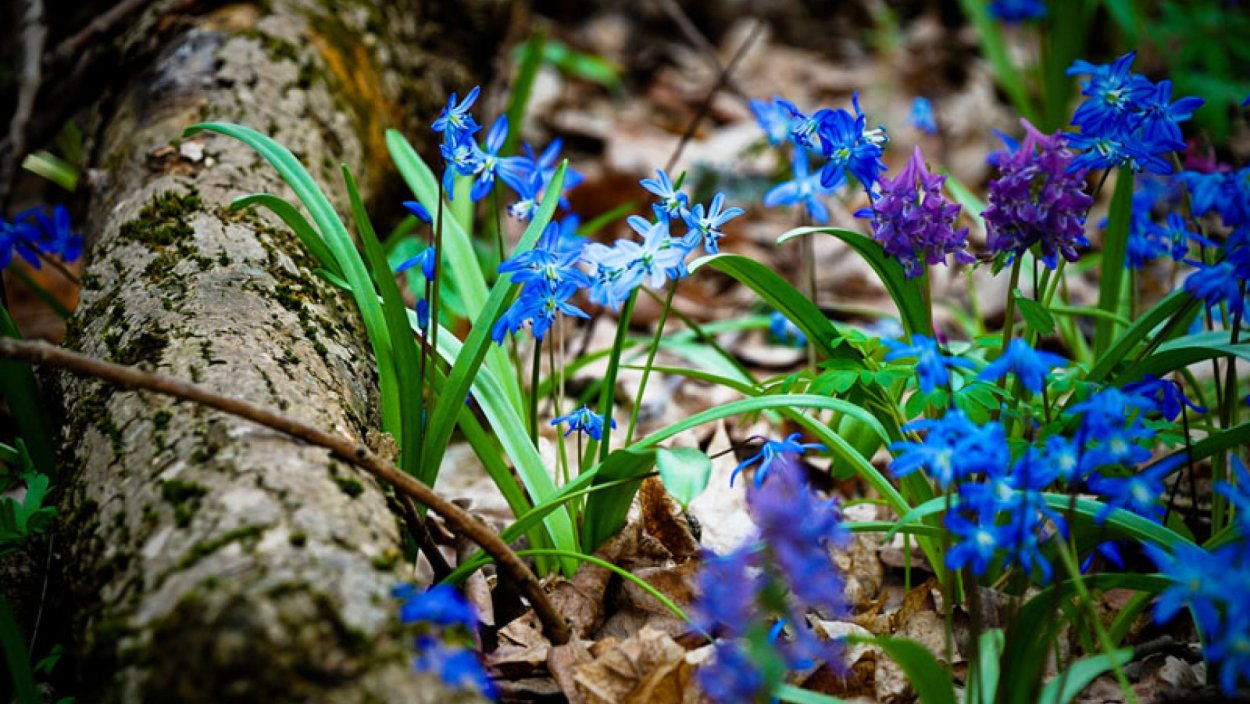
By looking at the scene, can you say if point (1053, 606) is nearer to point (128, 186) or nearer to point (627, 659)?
point (627, 659)

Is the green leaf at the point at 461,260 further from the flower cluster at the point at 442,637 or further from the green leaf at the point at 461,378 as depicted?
the flower cluster at the point at 442,637

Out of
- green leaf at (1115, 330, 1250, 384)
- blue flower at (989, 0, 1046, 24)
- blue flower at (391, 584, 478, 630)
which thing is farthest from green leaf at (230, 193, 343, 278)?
blue flower at (989, 0, 1046, 24)

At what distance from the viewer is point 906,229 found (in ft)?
5.56

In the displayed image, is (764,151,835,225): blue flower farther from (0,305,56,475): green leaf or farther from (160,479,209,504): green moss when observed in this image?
(0,305,56,475): green leaf

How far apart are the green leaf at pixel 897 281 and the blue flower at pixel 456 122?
65 cm

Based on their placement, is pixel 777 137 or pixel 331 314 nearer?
pixel 331 314

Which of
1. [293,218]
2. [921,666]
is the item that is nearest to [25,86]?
[293,218]

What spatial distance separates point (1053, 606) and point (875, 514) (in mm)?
963

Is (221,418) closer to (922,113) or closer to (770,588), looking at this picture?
(770,588)

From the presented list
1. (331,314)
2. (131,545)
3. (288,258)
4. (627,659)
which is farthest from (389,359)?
(627,659)

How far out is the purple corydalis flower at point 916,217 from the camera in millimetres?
1680

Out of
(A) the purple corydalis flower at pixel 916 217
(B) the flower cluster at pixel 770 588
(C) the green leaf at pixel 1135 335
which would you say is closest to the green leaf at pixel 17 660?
(B) the flower cluster at pixel 770 588

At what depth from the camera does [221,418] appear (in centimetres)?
146

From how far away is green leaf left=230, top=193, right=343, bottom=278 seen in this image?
175 cm
